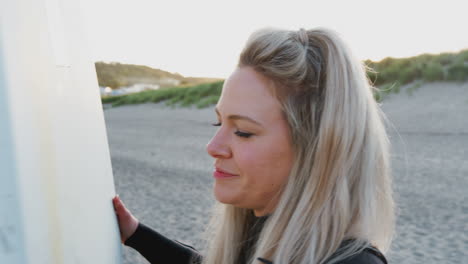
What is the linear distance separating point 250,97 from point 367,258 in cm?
58

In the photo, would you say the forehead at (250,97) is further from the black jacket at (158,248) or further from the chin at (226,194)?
the black jacket at (158,248)

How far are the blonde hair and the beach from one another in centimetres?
47

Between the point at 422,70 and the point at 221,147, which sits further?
the point at 422,70

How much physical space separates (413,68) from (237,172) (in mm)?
17717

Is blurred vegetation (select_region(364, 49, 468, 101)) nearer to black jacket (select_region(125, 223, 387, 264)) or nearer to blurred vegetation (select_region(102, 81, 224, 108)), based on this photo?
blurred vegetation (select_region(102, 81, 224, 108))

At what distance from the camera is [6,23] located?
1.10 metres

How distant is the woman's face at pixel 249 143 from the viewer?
148 centimetres

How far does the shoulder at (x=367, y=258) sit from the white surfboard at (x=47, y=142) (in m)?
0.73

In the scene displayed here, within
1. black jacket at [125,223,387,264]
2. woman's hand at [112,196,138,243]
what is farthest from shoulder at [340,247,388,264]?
woman's hand at [112,196,138,243]

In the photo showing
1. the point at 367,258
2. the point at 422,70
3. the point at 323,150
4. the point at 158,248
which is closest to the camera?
the point at 367,258

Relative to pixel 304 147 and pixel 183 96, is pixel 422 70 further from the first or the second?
pixel 304 147

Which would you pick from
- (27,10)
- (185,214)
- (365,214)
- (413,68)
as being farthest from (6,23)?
(413,68)

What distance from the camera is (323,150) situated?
147cm

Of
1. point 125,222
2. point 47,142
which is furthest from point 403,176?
point 47,142
